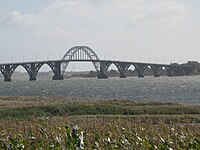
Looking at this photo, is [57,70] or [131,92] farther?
[57,70]

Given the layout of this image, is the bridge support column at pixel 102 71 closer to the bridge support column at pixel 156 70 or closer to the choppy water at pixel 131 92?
the bridge support column at pixel 156 70

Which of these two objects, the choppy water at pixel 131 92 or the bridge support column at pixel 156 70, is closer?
the choppy water at pixel 131 92

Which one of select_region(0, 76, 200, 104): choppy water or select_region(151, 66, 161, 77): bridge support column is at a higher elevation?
select_region(151, 66, 161, 77): bridge support column

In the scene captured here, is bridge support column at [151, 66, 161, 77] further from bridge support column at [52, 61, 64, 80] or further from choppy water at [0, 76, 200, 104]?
choppy water at [0, 76, 200, 104]

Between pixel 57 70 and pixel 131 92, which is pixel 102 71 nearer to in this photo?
pixel 57 70

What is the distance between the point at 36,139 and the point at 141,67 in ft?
560

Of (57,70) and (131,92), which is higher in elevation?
(57,70)

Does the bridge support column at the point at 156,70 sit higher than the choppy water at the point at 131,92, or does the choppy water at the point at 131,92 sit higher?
the bridge support column at the point at 156,70

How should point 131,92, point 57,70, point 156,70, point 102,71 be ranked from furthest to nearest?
point 156,70 → point 102,71 → point 57,70 → point 131,92

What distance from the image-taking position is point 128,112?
115 feet

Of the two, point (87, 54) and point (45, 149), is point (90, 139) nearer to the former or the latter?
point (45, 149)

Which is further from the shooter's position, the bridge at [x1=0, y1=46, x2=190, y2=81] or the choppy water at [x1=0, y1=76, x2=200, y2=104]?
the bridge at [x1=0, y1=46, x2=190, y2=81]

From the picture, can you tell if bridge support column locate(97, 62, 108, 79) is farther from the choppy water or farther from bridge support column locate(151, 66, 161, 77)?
the choppy water

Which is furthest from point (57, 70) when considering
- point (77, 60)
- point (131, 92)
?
point (131, 92)
